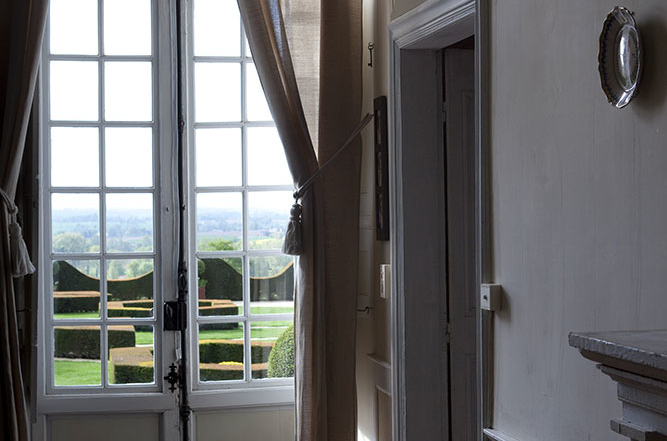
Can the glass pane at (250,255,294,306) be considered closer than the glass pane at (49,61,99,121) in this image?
No

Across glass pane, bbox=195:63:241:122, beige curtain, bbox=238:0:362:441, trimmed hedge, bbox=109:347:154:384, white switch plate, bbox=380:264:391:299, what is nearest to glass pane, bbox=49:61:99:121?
glass pane, bbox=195:63:241:122

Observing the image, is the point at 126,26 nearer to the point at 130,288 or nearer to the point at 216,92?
the point at 216,92

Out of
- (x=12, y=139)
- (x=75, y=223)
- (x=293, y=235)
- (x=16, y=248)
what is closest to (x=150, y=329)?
(x=75, y=223)

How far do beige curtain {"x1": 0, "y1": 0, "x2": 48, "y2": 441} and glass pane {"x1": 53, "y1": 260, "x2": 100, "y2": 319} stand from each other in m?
0.35

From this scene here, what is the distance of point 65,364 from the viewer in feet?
13.6

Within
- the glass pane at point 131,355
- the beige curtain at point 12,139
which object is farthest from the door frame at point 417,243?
the beige curtain at point 12,139

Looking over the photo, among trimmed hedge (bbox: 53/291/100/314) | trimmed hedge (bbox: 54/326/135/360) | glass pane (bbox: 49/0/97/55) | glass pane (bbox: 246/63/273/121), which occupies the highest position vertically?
glass pane (bbox: 49/0/97/55)

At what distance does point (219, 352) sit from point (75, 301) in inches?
30.8

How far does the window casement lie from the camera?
13.7 feet

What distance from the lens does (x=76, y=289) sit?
4168 mm

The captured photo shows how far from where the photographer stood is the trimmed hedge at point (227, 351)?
4.27 meters

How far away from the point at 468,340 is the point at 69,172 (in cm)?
217

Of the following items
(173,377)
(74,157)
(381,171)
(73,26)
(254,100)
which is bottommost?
(173,377)

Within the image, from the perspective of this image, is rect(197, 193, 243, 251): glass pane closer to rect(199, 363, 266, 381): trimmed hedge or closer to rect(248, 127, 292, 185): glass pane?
rect(248, 127, 292, 185): glass pane
